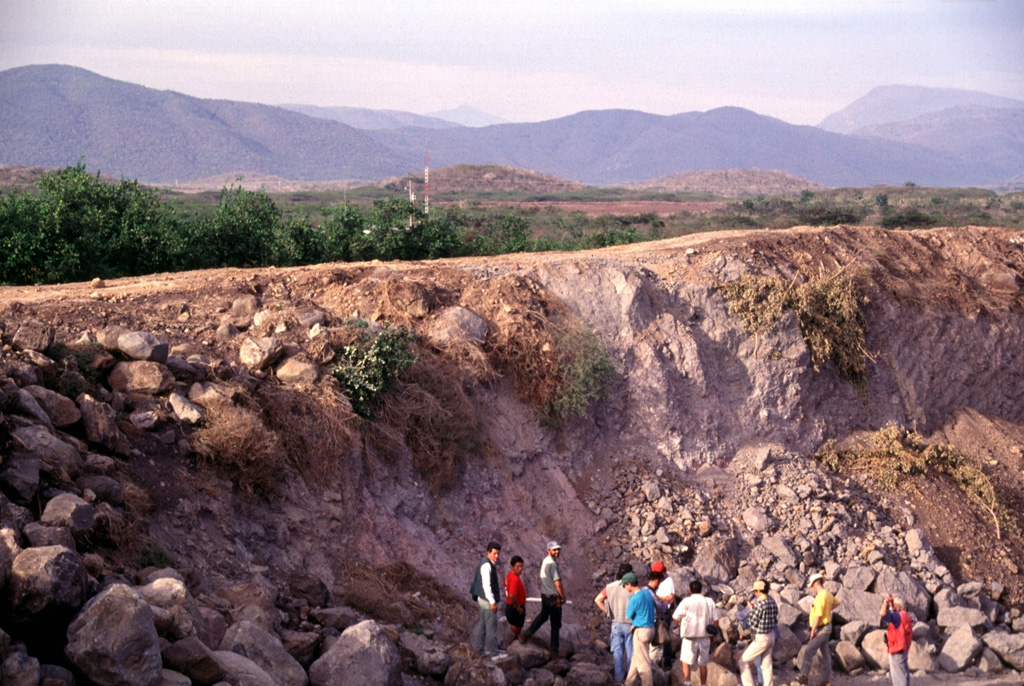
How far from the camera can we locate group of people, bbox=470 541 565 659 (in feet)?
25.6

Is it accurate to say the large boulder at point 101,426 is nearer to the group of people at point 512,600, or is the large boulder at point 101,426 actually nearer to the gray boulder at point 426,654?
the gray boulder at point 426,654

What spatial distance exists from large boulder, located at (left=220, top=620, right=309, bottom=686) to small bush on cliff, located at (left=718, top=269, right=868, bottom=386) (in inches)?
362

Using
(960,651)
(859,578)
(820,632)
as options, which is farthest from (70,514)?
(960,651)

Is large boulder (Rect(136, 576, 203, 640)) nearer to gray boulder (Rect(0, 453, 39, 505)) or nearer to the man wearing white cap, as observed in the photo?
gray boulder (Rect(0, 453, 39, 505))

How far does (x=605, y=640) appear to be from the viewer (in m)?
9.50

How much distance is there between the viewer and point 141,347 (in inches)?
334

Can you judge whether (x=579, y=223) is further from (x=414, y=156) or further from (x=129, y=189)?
(x=414, y=156)

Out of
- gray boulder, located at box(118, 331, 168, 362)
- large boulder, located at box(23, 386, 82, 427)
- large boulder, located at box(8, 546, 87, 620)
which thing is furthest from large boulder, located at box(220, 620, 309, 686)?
gray boulder, located at box(118, 331, 168, 362)

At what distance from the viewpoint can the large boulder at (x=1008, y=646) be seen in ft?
33.3

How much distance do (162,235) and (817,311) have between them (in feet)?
37.1

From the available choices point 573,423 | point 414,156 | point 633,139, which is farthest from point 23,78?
point 573,423

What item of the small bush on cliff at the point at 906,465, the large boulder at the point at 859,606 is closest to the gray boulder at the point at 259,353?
the large boulder at the point at 859,606

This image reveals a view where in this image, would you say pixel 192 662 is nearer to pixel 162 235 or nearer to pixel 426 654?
pixel 426 654

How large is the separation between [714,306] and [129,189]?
1100cm
